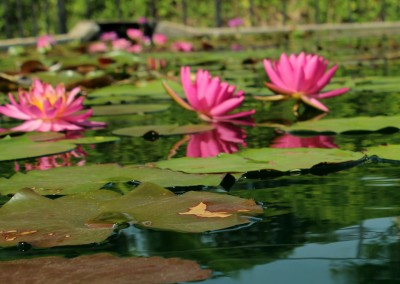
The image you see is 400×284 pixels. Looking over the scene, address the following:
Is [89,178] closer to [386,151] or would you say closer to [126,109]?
[386,151]

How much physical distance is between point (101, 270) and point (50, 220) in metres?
0.21

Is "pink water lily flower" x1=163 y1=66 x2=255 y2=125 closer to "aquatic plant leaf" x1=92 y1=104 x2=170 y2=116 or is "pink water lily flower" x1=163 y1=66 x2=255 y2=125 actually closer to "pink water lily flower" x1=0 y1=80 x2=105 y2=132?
"pink water lily flower" x1=0 y1=80 x2=105 y2=132

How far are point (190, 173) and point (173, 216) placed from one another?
268mm

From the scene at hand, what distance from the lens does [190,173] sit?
1046 millimetres

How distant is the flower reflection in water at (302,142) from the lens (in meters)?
1.31

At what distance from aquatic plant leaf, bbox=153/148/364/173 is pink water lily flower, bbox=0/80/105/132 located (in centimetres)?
53

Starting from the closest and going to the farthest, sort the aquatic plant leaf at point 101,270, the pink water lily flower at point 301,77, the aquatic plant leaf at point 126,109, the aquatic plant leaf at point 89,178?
the aquatic plant leaf at point 101,270 → the aquatic plant leaf at point 89,178 → the pink water lily flower at point 301,77 → the aquatic plant leaf at point 126,109

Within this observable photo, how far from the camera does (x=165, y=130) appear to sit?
63.0 inches

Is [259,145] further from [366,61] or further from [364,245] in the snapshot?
[366,61]

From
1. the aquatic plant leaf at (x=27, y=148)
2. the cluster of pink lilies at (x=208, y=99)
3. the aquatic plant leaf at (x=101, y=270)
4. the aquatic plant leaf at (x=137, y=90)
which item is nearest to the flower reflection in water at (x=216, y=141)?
the cluster of pink lilies at (x=208, y=99)

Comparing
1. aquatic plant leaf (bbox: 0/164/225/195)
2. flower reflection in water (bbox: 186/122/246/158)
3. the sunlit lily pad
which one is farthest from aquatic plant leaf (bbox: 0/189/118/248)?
flower reflection in water (bbox: 186/122/246/158)

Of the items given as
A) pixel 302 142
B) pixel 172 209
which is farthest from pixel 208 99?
pixel 172 209

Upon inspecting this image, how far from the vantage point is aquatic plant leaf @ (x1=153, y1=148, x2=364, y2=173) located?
3.47 feet

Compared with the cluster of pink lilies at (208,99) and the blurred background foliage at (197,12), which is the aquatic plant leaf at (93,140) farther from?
the blurred background foliage at (197,12)
